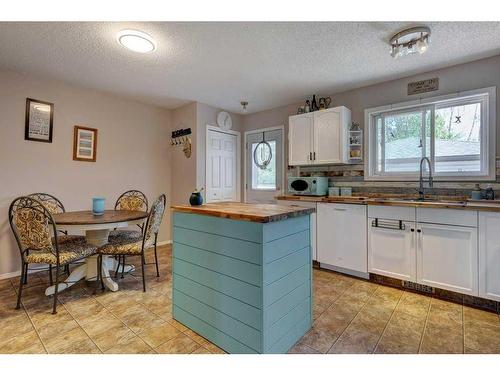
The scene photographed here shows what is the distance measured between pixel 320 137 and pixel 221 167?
1.81 m

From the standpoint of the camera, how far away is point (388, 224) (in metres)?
2.64

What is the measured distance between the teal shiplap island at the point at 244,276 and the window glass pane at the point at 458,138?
7.05ft

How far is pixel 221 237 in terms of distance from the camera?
1597mm

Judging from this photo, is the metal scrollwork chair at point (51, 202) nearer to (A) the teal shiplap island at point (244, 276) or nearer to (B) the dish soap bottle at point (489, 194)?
(A) the teal shiplap island at point (244, 276)

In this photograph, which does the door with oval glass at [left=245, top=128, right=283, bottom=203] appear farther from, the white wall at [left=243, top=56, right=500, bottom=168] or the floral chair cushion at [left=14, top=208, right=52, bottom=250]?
the floral chair cushion at [left=14, top=208, right=52, bottom=250]

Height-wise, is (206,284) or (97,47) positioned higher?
(97,47)

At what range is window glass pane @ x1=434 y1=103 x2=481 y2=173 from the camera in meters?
2.71

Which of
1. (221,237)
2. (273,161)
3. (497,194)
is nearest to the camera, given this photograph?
(221,237)

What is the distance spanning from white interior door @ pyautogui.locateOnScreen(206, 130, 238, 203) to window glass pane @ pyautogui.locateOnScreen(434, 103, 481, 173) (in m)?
3.05

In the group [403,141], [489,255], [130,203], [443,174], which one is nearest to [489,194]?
[443,174]

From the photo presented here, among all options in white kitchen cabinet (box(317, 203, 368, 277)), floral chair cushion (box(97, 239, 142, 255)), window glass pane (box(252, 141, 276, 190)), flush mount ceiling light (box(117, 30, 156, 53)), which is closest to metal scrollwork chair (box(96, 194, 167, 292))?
floral chair cushion (box(97, 239, 142, 255))

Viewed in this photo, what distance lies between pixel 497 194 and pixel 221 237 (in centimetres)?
283
